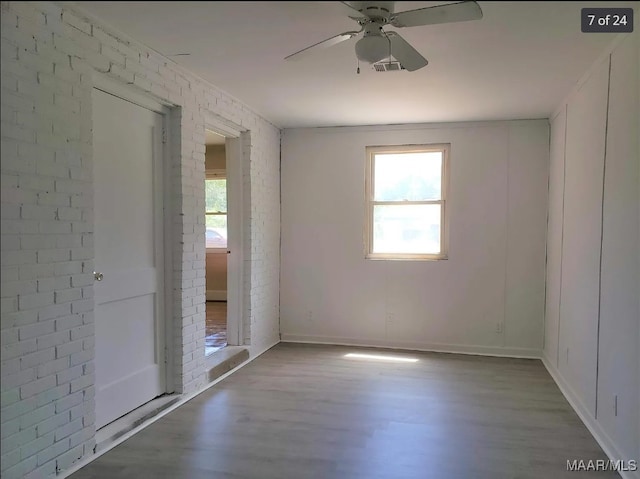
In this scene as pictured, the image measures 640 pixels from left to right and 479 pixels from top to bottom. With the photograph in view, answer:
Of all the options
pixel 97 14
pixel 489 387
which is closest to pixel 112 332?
pixel 97 14

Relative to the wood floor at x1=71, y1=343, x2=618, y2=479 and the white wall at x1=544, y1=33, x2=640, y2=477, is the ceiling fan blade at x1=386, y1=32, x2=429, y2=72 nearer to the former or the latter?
the white wall at x1=544, y1=33, x2=640, y2=477

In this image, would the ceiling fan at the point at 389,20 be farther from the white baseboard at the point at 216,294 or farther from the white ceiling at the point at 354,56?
the white baseboard at the point at 216,294

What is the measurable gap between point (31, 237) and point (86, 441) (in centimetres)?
117

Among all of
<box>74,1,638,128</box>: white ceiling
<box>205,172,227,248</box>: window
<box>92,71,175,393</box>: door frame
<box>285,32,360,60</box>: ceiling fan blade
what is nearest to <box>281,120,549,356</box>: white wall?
<box>74,1,638,128</box>: white ceiling

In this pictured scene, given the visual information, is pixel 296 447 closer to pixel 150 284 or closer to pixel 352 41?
pixel 150 284

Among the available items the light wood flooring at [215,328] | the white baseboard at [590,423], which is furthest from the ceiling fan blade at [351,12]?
the light wood flooring at [215,328]

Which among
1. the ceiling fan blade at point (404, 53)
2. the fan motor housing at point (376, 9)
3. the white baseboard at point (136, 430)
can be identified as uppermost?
the fan motor housing at point (376, 9)

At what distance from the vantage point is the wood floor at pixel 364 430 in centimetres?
256

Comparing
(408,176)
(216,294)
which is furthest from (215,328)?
(408,176)

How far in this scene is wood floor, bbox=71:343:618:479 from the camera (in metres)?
2.56

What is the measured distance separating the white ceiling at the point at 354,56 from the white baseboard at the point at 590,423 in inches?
91.2

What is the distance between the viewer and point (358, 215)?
5324mm

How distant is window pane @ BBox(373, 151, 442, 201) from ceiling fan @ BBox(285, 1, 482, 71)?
2.65 meters

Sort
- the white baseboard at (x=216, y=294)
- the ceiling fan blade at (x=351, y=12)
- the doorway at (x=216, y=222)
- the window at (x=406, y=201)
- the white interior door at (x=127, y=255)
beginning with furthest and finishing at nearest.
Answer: the white baseboard at (x=216, y=294) → the doorway at (x=216, y=222) → the window at (x=406, y=201) → the white interior door at (x=127, y=255) → the ceiling fan blade at (x=351, y=12)
